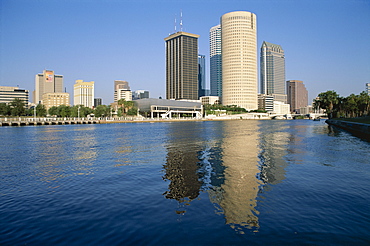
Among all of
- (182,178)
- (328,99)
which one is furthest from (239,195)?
(328,99)

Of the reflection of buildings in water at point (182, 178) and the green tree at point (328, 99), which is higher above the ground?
the green tree at point (328, 99)

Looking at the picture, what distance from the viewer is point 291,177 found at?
1928cm

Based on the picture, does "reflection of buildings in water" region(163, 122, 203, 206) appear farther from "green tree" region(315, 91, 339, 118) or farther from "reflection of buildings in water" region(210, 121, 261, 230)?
"green tree" region(315, 91, 339, 118)

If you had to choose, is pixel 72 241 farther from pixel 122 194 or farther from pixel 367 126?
pixel 367 126

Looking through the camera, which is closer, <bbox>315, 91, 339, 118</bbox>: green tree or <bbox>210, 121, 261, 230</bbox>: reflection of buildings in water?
<bbox>210, 121, 261, 230</bbox>: reflection of buildings in water

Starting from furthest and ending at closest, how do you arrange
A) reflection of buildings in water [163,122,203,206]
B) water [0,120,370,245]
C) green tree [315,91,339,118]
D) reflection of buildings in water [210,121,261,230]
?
1. green tree [315,91,339,118]
2. reflection of buildings in water [163,122,203,206]
3. reflection of buildings in water [210,121,261,230]
4. water [0,120,370,245]

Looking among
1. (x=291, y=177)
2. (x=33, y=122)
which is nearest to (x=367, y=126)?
(x=291, y=177)

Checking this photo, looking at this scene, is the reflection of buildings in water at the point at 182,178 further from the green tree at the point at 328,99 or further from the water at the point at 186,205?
the green tree at the point at 328,99

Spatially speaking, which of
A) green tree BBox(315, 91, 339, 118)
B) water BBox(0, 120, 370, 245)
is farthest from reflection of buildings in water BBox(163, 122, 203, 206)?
green tree BBox(315, 91, 339, 118)

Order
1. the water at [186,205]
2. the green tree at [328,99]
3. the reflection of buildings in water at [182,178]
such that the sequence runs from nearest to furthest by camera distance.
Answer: the water at [186,205]
the reflection of buildings in water at [182,178]
the green tree at [328,99]

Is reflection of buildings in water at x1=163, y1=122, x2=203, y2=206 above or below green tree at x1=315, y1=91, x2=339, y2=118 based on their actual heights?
below

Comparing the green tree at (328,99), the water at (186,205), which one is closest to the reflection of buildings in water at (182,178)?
the water at (186,205)

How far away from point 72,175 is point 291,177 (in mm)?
15881

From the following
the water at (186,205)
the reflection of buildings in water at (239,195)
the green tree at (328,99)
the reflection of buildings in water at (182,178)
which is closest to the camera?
the water at (186,205)
